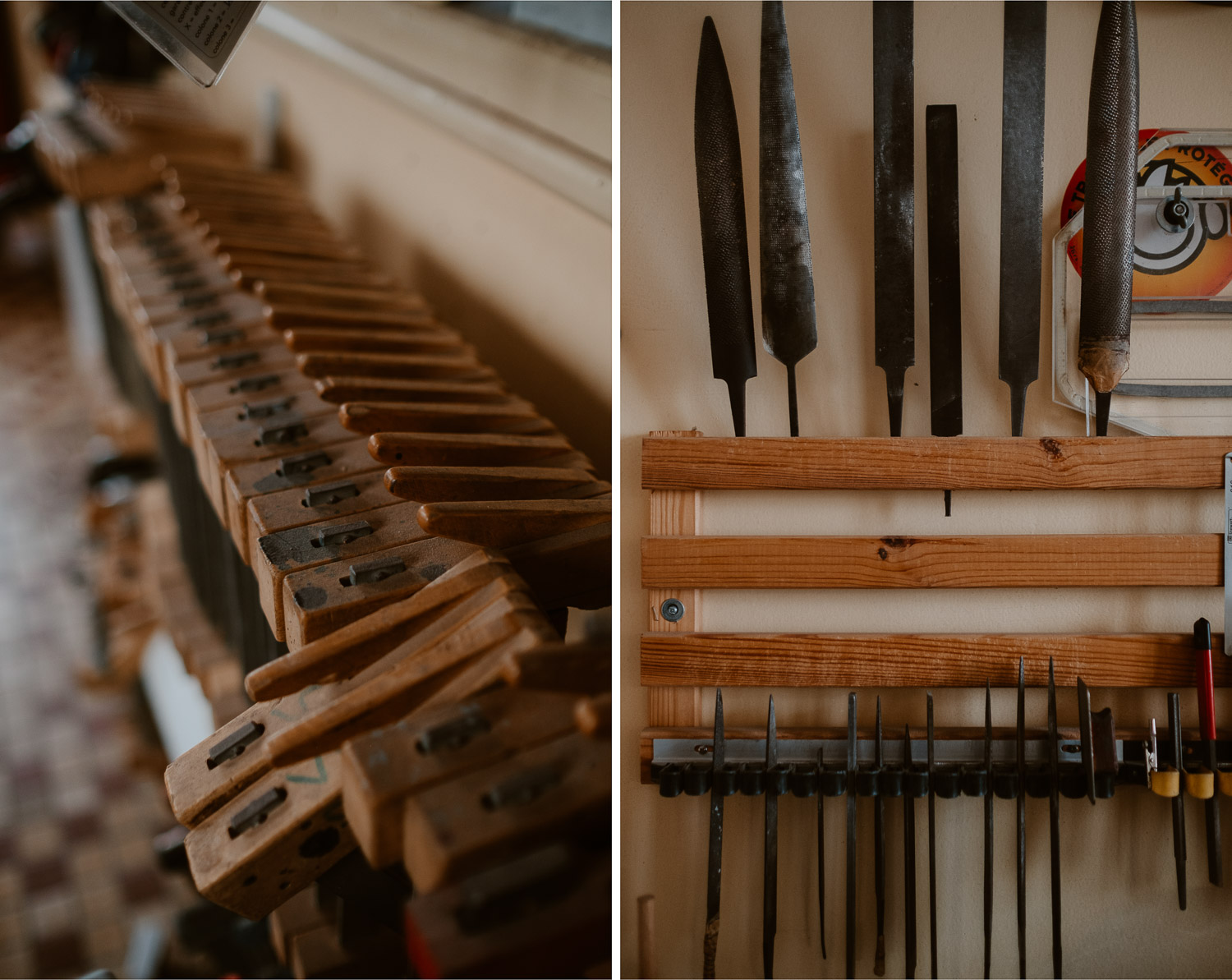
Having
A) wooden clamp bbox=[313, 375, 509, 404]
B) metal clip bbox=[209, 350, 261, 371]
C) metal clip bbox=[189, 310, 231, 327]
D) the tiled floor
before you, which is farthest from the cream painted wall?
the tiled floor

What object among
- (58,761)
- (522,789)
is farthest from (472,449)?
(58,761)

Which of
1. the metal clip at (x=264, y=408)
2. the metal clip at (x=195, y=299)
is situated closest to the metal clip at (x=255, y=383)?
the metal clip at (x=264, y=408)

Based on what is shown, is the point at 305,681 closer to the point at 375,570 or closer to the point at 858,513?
the point at 375,570

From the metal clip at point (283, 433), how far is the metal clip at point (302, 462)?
46 millimetres

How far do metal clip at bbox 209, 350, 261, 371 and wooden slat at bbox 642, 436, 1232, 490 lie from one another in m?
0.59

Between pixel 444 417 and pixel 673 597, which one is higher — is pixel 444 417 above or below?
above

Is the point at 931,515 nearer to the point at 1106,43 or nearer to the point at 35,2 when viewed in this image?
the point at 1106,43

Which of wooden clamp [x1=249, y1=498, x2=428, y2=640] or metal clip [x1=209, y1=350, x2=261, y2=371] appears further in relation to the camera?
Answer: metal clip [x1=209, y1=350, x2=261, y2=371]

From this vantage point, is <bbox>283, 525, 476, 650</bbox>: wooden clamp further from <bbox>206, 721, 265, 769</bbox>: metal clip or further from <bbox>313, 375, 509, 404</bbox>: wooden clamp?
<bbox>313, 375, 509, 404</bbox>: wooden clamp

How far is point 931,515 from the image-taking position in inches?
32.3

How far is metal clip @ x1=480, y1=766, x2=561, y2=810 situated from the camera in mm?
487

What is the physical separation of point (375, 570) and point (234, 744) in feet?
0.55

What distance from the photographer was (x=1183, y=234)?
747 millimetres

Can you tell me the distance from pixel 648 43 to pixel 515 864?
760 mm
